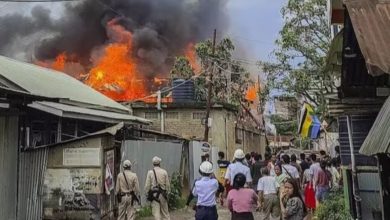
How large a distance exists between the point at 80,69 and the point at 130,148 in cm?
3096

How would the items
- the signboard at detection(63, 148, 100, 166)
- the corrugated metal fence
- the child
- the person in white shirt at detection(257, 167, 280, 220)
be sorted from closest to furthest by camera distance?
the child, the person in white shirt at detection(257, 167, 280, 220), the corrugated metal fence, the signboard at detection(63, 148, 100, 166)

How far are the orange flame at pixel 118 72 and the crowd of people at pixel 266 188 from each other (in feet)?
59.4

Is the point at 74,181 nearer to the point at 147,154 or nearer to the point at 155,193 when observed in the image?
the point at 155,193

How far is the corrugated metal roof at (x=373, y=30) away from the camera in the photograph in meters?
4.64

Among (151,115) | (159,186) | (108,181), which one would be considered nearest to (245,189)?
(159,186)

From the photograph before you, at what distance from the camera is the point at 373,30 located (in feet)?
15.9

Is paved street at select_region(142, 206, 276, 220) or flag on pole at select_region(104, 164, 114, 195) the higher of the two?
flag on pole at select_region(104, 164, 114, 195)

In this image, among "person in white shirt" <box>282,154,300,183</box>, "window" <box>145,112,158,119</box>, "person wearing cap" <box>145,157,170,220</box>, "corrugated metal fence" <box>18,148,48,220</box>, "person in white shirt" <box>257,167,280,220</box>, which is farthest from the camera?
"window" <box>145,112,158,119</box>

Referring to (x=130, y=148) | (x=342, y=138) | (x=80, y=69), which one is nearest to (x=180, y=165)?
(x=130, y=148)

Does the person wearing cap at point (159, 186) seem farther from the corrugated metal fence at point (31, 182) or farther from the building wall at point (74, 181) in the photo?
the corrugated metal fence at point (31, 182)

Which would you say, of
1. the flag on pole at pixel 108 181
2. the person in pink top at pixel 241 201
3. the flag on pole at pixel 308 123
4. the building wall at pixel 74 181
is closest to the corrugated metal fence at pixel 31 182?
the building wall at pixel 74 181

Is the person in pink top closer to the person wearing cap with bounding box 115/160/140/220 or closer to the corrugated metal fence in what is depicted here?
the person wearing cap with bounding box 115/160/140/220

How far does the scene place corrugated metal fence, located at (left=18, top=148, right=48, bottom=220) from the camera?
11.1 m

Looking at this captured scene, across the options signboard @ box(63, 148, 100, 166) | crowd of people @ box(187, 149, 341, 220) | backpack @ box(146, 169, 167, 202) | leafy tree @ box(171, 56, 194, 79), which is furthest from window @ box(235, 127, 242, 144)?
signboard @ box(63, 148, 100, 166)
